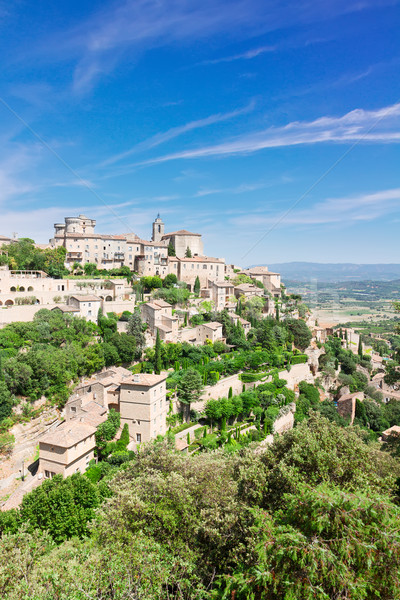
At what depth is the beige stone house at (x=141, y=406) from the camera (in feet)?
80.3

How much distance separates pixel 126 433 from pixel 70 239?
38174 millimetres

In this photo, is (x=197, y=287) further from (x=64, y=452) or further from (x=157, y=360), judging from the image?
(x=64, y=452)

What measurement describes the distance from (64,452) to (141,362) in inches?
580

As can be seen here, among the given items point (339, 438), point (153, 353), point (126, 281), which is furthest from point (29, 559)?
point (126, 281)

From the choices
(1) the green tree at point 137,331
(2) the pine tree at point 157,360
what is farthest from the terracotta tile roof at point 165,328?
(2) the pine tree at point 157,360

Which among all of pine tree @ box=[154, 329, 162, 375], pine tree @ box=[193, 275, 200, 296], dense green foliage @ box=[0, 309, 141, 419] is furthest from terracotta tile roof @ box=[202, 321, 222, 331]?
pine tree @ box=[193, 275, 200, 296]

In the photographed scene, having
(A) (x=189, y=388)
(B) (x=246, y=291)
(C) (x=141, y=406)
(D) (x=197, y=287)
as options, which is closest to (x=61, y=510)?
(C) (x=141, y=406)

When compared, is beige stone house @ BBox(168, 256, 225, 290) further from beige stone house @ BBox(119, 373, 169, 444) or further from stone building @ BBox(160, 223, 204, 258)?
beige stone house @ BBox(119, 373, 169, 444)

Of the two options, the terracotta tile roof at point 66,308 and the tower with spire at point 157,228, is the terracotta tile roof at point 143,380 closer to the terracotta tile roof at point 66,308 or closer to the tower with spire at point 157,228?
the terracotta tile roof at point 66,308

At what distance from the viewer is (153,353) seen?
33625mm

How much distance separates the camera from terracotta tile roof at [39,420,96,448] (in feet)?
67.1

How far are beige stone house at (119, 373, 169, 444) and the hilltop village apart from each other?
0.07 metres

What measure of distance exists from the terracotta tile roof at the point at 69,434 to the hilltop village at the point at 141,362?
93mm

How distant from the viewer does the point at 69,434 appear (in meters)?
21.2
